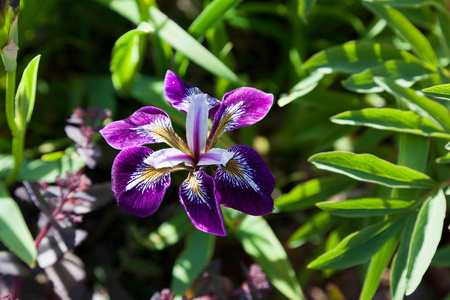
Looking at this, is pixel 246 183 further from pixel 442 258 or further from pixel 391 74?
pixel 442 258

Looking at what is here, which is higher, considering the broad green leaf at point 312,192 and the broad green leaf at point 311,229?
the broad green leaf at point 312,192

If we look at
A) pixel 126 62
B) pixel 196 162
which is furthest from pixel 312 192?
pixel 126 62

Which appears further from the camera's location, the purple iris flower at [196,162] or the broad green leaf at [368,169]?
the broad green leaf at [368,169]

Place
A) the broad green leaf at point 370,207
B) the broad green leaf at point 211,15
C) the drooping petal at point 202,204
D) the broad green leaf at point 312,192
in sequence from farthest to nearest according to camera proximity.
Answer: the broad green leaf at point 312,192 → the broad green leaf at point 211,15 → the broad green leaf at point 370,207 → the drooping petal at point 202,204

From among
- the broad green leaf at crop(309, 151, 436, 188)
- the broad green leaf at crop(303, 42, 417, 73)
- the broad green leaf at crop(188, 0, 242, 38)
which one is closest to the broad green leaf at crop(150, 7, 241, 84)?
the broad green leaf at crop(188, 0, 242, 38)

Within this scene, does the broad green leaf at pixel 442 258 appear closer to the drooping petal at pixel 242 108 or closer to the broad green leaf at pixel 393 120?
the broad green leaf at pixel 393 120

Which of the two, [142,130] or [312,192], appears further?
[312,192]

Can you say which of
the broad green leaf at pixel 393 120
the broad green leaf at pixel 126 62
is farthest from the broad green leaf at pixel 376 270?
the broad green leaf at pixel 126 62
